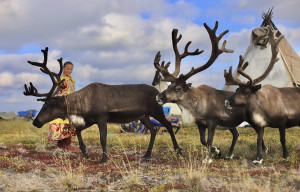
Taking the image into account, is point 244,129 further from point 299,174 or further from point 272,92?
point 299,174

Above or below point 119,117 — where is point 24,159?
below

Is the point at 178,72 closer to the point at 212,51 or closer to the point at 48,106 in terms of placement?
the point at 212,51

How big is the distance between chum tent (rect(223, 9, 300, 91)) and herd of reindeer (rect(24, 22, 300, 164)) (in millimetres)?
8354

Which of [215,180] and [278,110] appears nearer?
[215,180]

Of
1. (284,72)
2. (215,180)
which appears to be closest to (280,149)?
(215,180)

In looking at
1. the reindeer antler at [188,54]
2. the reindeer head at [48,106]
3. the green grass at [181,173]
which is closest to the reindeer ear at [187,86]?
the reindeer antler at [188,54]

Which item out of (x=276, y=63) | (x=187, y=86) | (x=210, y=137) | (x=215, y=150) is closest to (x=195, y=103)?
(x=187, y=86)

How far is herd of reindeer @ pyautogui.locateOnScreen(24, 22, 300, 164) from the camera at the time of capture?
6445mm

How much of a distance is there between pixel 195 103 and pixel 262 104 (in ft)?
4.13

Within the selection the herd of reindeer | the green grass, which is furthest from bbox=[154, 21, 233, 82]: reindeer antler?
the green grass

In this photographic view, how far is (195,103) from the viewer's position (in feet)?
21.7

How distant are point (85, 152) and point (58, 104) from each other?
1162 mm

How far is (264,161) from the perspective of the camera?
256 inches

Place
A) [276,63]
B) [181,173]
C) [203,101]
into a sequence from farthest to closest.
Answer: [276,63] → [203,101] → [181,173]
